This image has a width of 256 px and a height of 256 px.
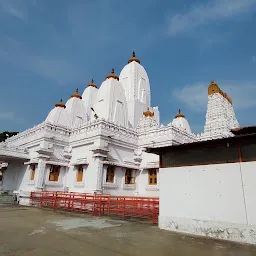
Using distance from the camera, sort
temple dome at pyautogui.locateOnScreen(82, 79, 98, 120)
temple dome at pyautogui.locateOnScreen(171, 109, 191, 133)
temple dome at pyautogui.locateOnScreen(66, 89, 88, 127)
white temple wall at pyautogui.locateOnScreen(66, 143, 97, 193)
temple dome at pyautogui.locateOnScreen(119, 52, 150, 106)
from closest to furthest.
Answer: white temple wall at pyautogui.locateOnScreen(66, 143, 97, 193), temple dome at pyautogui.locateOnScreen(66, 89, 88, 127), temple dome at pyautogui.locateOnScreen(119, 52, 150, 106), temple dome at pyautogui.locateOnScreen(171, 109, 191, 133), temple dome at pyautogui.locateOnScreen(82, 79, 98, 120)

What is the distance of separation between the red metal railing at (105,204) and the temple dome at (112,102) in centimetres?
1106

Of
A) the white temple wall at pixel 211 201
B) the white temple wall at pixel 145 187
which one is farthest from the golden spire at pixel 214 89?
the white temple wall at pixel 211 201

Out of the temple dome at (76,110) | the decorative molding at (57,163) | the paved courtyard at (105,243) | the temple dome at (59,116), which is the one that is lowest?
the paved courtyard at (105,243)

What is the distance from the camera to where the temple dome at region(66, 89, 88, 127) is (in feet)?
99.1

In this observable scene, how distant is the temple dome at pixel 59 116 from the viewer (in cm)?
2684

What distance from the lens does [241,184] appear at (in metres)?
7.93

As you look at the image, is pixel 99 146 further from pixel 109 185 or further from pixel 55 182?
pixel 55 182

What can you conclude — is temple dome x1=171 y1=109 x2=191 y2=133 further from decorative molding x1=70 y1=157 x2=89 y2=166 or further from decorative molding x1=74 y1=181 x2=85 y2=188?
decorative molding x1=74 y1=181 x2=85 y2=188

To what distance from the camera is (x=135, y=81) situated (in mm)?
33781

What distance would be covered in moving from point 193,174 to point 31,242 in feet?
20.3

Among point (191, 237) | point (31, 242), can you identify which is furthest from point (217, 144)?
point (31, 242)

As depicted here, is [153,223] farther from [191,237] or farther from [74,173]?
[74,173]

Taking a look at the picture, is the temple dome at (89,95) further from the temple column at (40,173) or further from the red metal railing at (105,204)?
the red metal railing at (105,204)

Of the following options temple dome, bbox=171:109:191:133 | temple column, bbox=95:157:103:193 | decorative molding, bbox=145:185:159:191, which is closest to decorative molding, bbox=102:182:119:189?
temple column, bbox=95:157:103:193
